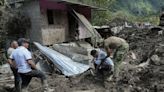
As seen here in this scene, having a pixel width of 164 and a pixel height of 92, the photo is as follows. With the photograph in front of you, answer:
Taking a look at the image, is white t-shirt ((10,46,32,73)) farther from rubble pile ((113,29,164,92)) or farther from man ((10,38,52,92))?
rubble pile ((113,29,164,92))

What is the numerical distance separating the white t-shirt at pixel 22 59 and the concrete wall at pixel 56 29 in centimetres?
893

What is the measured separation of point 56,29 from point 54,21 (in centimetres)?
46

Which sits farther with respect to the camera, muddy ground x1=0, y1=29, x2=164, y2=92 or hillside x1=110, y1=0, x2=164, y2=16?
hillside x1=110, y1=0, x2=164, y2=16

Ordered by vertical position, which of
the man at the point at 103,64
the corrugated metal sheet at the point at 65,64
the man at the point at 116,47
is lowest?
the corrugated metal sheet at the point at 65,64

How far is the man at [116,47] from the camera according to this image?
9145 mm

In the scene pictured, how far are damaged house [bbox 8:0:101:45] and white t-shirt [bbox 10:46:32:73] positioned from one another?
889 centimetres

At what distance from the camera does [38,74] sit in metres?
7.44

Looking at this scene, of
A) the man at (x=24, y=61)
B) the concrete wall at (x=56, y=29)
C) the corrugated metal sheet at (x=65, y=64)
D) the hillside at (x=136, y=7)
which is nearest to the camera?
the man at (x=24, y=61)

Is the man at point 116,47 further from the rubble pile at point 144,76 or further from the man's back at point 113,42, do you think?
the rubble pile at point 144,76

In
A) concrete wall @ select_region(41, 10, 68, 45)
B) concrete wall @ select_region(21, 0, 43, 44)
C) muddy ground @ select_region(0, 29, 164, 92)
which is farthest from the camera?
concrete wall @ select_region(41, 10, 68, 45)

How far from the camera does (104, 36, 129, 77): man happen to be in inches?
360

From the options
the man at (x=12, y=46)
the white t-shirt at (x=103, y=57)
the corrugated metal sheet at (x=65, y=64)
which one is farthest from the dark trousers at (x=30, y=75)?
the corrugated metal sheet at (x=65, y=64)

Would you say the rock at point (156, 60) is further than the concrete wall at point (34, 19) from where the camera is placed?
No

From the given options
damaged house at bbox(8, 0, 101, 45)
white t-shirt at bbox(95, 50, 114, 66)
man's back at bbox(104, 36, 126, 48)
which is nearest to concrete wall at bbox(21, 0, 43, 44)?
damaged house at bbox(8, 0, 101, 45)
